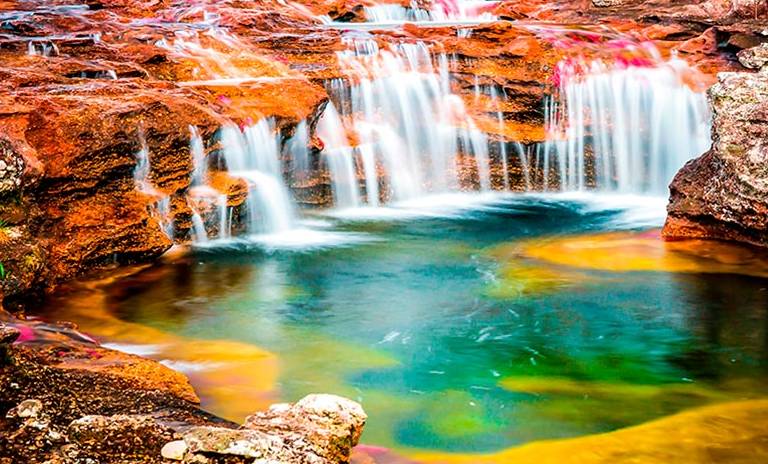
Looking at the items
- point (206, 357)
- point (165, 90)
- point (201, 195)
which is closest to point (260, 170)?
point (201, 195)

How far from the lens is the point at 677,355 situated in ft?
26.0

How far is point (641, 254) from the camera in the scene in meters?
11.3

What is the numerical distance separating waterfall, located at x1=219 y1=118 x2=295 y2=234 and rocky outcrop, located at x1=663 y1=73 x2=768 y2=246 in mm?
5241

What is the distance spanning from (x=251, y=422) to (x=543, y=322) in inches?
174

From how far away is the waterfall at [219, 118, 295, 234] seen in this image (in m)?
12.3

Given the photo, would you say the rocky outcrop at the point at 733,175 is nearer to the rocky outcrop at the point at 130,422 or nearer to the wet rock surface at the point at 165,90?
the wet rock surface at the point at 165,90

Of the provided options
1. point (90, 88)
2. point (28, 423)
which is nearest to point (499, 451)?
point (28, 423)

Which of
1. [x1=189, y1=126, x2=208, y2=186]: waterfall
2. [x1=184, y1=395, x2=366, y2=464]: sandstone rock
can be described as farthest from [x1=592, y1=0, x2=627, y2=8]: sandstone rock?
[x1=184, y1=395, x2=366, y2=464]: sandstone rock

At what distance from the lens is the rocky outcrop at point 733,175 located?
10773 millimetres

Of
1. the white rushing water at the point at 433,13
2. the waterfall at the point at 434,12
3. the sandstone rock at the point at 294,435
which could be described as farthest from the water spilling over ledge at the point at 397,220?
the waterfall at the point at 434,12

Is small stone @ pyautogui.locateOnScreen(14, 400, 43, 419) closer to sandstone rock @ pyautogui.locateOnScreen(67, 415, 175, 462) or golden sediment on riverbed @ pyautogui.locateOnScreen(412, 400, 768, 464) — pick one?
sandstone rock @ pyautogui.locateOnScreen(67, 415, 175, 462)

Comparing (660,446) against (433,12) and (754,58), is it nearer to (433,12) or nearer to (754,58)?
(754,58)

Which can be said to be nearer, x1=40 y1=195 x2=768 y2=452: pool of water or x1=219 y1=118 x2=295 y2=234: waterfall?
x1=40 y1=195 x2=768 y2=452: pool of water

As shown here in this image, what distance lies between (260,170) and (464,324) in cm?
493
